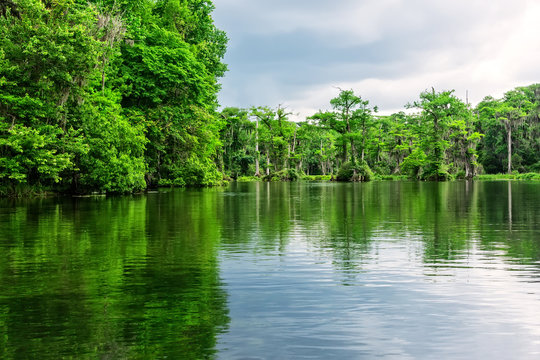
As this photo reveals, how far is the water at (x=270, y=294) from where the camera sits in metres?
4.87

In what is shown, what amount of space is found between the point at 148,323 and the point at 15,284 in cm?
312

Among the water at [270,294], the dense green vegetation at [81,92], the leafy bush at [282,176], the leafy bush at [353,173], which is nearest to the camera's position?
the water at [270,294]

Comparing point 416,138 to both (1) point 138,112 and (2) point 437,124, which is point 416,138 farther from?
(1) point 138,112

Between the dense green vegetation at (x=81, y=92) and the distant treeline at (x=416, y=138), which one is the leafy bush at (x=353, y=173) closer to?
the distant treeline at (x=416, y=138)

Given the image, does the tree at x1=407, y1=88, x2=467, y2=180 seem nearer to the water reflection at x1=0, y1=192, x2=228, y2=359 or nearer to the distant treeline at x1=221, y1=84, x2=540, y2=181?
the distant treeline at x1=221, y1=84, x2=540, y2=181

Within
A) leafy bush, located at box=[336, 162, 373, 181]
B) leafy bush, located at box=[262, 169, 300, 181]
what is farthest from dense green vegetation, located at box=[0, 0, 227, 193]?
leafy bush, located at box=[262, 169, 300, 181]

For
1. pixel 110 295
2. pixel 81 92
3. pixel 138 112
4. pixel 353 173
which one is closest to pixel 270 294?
pixel 110 295

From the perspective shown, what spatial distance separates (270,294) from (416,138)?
331 feet

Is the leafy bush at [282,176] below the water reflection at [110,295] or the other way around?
the other way around

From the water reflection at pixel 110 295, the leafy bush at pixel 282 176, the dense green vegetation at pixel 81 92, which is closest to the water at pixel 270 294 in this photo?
the water reflection at pixel 110 295

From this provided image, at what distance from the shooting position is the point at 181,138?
48469mm

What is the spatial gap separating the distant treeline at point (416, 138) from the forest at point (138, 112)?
0.27 m

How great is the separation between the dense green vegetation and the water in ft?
55.4

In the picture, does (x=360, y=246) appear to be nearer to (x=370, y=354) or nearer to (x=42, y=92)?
(x=370, y=354)
